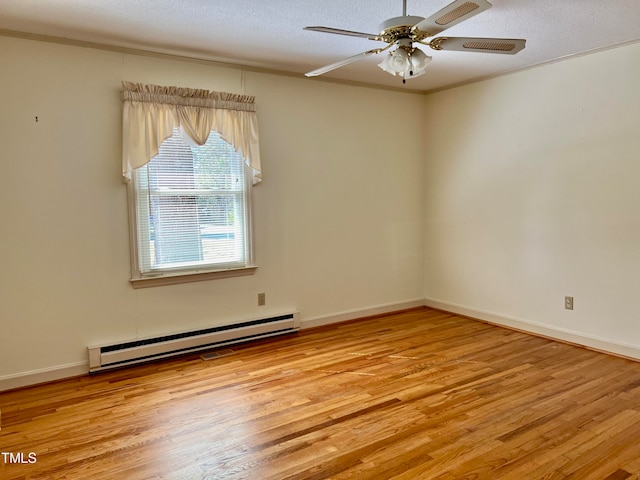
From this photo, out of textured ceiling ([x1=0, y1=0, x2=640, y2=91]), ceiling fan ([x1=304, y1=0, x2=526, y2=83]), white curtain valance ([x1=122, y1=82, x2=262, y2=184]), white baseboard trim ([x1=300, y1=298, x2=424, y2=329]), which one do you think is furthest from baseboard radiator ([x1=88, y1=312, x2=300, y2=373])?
ceiling fan ([x1=304, y1=0, x2=526, y2=83])

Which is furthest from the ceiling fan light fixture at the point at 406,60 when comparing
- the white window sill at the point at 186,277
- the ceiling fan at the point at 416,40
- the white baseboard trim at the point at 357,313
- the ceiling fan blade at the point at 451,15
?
the white baseboard trim at the point at 357,313

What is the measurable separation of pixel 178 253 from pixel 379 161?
2378mm

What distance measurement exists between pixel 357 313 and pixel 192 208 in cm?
211

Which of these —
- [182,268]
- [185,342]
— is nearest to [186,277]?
[182,268]

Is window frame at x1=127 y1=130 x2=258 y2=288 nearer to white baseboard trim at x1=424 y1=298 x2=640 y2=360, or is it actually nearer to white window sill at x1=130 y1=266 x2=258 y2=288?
white window sill at x1=130 y1=266 x2=258 y2=288

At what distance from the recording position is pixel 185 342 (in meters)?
3.79

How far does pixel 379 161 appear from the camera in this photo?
4.95 m

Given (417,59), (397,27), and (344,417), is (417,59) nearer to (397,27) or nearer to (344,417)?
(397,27)

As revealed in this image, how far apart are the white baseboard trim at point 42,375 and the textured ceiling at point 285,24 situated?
Answer: 93.2 inches

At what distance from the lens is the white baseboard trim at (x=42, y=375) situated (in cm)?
318

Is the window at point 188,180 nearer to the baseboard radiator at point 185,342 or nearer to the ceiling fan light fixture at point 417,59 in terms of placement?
the baseboard radiator at point 185,342

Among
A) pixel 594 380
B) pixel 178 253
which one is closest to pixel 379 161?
pixel 178 253

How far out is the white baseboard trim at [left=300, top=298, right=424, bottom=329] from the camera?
4.58 meters

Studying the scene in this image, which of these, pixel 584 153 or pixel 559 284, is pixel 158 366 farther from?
pixel 584 153
